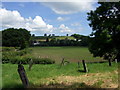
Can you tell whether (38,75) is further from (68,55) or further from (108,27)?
(68,55)

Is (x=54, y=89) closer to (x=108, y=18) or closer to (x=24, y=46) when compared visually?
(x=108, y=18)

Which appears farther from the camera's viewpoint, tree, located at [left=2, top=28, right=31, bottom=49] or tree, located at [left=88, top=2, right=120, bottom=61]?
tree, located at [left=2, top=28, right=31, bottom=49]

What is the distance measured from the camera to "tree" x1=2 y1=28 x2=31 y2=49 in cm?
9169

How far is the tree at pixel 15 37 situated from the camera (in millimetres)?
91688

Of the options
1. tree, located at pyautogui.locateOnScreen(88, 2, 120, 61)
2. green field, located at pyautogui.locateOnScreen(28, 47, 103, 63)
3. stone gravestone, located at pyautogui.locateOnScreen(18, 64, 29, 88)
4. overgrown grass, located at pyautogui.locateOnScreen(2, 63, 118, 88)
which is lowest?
green field, located at pyautogui.locateOnScreen(28, 47, 103, 63)

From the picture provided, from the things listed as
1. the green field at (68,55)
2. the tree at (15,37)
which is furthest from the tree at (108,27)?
the tree at (15,37)

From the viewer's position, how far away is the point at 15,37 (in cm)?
9606

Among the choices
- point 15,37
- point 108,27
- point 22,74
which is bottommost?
point 22,74

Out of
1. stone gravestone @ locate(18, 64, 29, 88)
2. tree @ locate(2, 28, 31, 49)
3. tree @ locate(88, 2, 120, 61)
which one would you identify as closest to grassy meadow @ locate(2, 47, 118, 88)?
stone gravestone @ locate(18, 64, 29, 88)

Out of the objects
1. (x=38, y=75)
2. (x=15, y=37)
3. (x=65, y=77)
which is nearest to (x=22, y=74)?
(x=65, y=77)

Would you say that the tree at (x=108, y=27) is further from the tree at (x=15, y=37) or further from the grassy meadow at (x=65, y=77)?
the tree at (x=15, y=37)

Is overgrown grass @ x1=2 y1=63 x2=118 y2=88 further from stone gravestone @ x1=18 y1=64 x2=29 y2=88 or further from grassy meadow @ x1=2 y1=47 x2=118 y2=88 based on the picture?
stone gravestone @ x1=18 y1=64 x2=29 y2=88

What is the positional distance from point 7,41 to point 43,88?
292 feet

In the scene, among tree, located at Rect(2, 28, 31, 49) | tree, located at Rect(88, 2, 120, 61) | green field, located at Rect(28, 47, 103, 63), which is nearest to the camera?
tree, located at Rect(88, 2, 120, 61)
